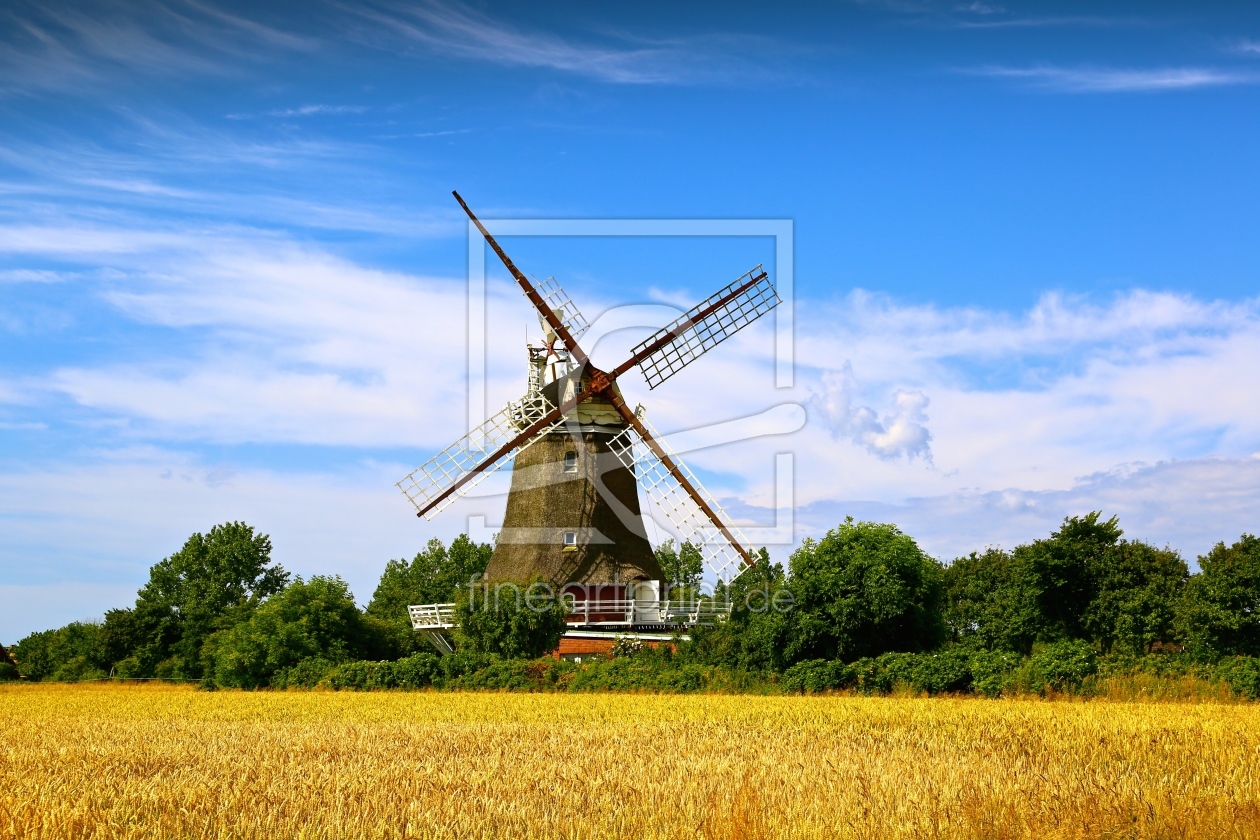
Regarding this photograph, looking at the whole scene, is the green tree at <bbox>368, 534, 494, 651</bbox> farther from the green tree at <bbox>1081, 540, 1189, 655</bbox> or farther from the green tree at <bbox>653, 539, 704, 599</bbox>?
the green tree at <bbox>1081, 540, 1189, 655</bbox>

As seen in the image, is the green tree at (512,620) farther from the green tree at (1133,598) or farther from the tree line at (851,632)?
A: the green tree at (1133,598)

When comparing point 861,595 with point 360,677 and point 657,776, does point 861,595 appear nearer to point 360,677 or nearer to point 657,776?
point 360,677

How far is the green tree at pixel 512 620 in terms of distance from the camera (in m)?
35.3

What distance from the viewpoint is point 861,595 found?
3106 centimetres

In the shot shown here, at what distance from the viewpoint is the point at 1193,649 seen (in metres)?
36.4

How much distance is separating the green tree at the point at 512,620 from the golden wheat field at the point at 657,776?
15.2 metres

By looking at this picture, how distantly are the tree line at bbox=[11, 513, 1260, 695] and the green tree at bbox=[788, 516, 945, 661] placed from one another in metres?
0.05

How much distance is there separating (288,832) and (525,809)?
176 centimetres

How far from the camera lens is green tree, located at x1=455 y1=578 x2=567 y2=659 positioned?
3531 cm

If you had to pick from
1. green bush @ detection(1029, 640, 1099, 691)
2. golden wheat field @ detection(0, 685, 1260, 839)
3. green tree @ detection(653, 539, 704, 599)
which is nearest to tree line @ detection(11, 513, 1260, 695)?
green bush @ detection(1029, 640, 1099, 691)

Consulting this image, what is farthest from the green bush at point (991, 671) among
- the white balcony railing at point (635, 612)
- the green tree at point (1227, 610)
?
the green tree at point (1227, 610)

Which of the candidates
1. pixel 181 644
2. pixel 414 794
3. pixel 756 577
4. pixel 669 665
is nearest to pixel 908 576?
pixel 756 577

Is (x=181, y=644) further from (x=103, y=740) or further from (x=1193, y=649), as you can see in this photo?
(x=1193, y=649)

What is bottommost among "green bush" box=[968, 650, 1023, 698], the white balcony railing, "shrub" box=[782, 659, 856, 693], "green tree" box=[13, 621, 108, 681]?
"green tree" box=[13, 621, 108, 681]
